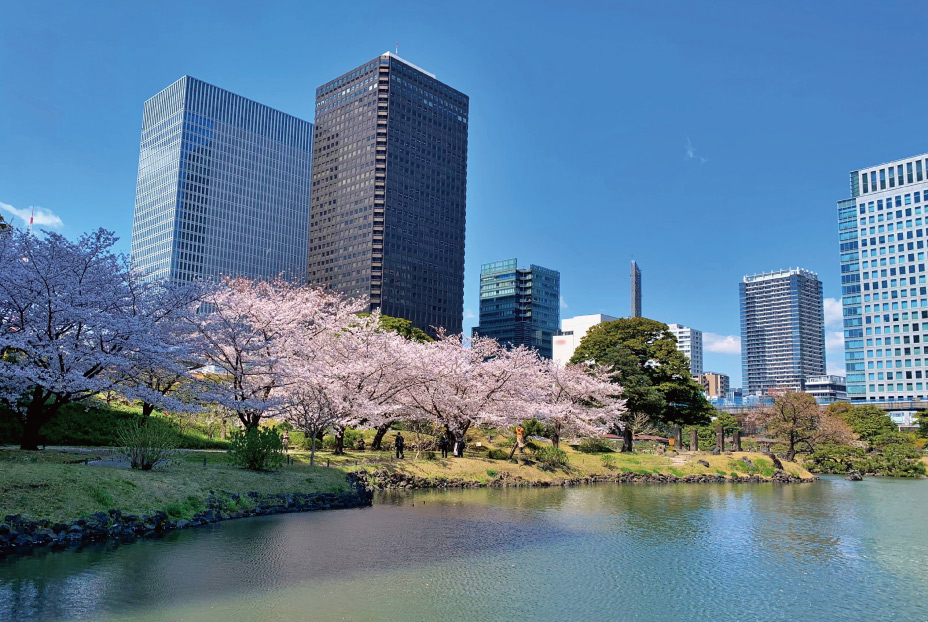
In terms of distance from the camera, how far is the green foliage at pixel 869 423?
248ft

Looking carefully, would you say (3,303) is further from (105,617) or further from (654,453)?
(654,453)

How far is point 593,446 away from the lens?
52125 mm

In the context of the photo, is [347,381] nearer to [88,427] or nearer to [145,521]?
[88,427]

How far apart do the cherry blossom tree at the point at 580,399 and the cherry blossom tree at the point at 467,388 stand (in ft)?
14.8

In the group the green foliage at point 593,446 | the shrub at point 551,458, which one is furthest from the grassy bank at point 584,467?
the green foliage at point 593,446

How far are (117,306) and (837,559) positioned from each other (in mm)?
27118

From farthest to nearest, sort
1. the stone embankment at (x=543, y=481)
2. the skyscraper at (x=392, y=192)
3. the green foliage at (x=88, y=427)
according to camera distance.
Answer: the skyscraper at (x=392, y=192) < the stone embankment at (x=543, y=481) < the green foliage at (x=88, y=427)

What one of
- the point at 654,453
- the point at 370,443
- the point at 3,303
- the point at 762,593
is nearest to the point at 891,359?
the point at 654,453

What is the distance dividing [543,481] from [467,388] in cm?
772

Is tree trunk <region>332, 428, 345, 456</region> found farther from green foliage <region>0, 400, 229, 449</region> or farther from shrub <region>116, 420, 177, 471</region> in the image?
shrub <region>116, 420, 177, 471</region>

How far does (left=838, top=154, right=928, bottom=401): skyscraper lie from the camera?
470ft

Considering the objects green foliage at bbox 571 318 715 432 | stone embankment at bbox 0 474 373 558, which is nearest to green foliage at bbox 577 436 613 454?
green foliage at bbox 571 318 715 432

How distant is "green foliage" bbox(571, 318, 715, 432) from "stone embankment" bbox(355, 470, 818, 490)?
8151 mm

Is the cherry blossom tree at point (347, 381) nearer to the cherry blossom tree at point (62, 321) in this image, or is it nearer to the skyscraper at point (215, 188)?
the cherry blossom tree at point (62, 321)
